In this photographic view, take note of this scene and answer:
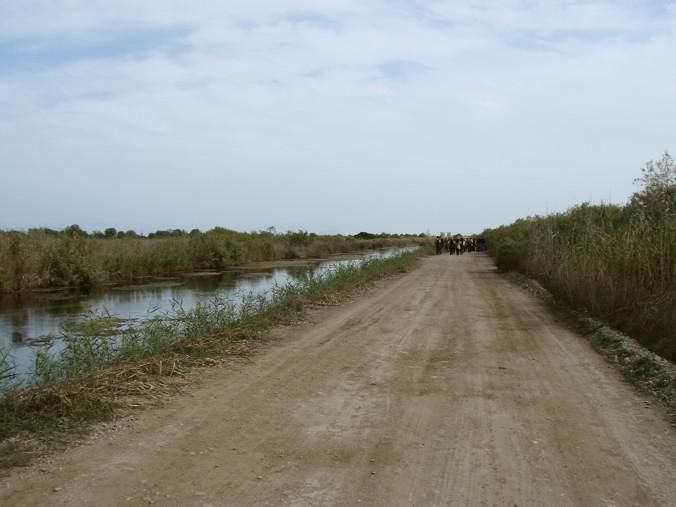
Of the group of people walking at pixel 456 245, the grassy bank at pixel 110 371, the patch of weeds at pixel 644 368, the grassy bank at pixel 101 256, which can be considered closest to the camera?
the grassy bank at pixel 110 371

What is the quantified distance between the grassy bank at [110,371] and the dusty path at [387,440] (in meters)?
0.48

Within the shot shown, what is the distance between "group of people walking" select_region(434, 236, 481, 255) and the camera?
54.7 m

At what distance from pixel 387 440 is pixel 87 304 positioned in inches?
740

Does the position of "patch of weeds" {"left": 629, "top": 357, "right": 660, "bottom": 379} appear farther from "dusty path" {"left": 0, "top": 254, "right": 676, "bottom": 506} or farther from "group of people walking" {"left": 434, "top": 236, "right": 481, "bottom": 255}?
"group of people walking" {"left": 434, "top": 236, "right": 481, "bottom": 255}

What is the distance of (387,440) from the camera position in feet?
17.1

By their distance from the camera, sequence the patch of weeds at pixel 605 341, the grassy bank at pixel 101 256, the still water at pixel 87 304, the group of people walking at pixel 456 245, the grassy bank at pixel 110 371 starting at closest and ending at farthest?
the grassy bank at pixel 110 371 < the patch of weeds at pixel 605 341 < the still water at pixel 87 304 < the grassy bank at pixel 101 256 < the group of people walking at pixel 456 245

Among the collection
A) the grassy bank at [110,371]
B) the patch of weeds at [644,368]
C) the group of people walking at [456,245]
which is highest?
the group of people walking at [456,245]

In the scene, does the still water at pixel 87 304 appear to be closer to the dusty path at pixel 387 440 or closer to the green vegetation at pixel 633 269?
the dusty path at pixel 387 440

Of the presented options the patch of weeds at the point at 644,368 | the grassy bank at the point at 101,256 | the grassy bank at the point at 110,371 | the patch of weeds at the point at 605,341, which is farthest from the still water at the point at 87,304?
A: the patch of weeds at the point at 644,368

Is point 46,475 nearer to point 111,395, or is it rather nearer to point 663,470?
point 111,395

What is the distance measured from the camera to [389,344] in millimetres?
9883

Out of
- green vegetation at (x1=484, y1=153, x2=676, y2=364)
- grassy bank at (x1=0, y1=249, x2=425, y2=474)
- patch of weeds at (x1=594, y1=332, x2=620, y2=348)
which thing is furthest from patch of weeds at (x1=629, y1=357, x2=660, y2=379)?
grassy bank at (x1=0, y1=249, x2=425, y2=474)

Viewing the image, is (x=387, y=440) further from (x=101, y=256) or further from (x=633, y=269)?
(x=101, y=256)

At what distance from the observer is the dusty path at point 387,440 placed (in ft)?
13.7
